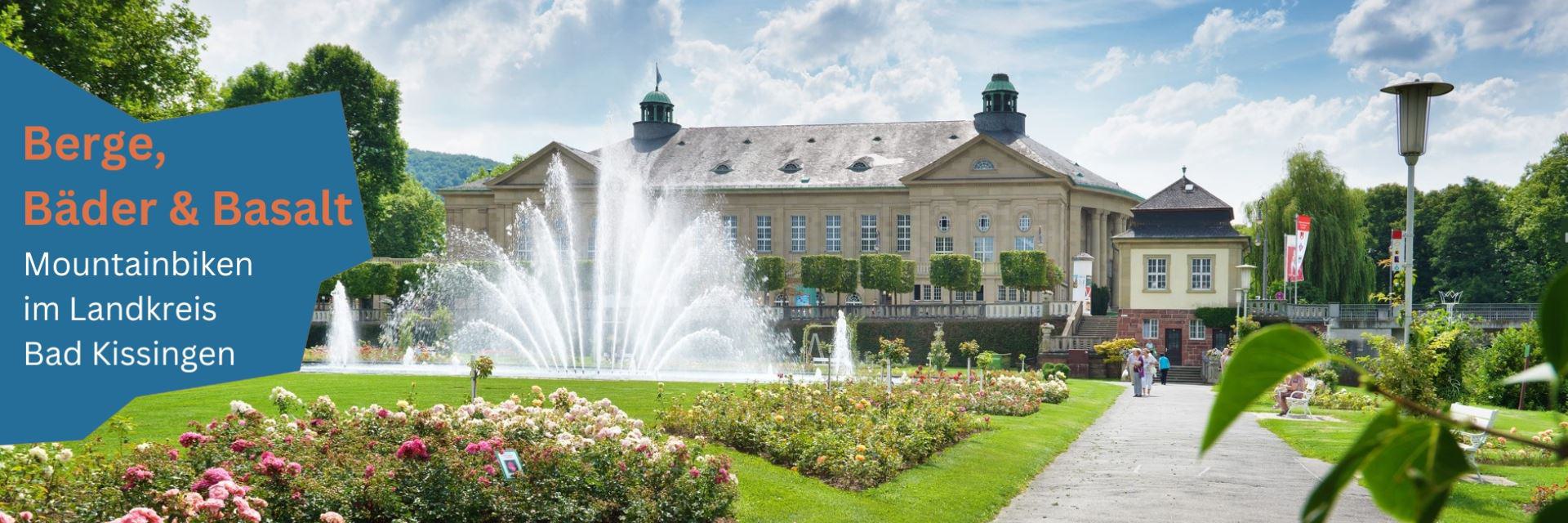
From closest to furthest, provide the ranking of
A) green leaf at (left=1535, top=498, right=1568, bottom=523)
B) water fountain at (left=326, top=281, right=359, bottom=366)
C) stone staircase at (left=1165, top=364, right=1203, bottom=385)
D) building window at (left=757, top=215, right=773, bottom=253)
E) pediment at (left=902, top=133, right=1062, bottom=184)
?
green leaf at (left=1535, top=498, right=1568, bottom=523) < water fountain at (left=326, top=281, right=359, bottom=366) < stone staircase at (left=1165, top=364, right=1203, bottom=385) < pediment at (left=902, top=133, right=1062, bottom=184) < building window at (left=757, top=215, right=773, bottom=253)

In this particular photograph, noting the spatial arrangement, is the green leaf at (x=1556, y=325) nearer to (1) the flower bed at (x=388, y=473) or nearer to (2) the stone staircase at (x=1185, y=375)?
(1) the flower bed at (x=388, y=473)

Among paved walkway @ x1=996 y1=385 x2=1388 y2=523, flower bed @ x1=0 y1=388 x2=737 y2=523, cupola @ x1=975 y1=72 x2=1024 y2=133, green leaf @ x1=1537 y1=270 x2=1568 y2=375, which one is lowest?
paved walkway @ x1=996 y1=385 x2=1388 y2=523

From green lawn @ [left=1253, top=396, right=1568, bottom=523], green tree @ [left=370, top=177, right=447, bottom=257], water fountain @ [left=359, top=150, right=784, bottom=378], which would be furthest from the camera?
green tree @ [left=370, top=177, right=447, bottom=257]

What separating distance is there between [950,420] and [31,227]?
40.6 ft

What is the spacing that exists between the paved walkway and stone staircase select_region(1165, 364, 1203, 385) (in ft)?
70.0

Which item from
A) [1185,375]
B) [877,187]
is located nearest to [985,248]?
[877,187]

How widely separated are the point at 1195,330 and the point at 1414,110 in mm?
35625

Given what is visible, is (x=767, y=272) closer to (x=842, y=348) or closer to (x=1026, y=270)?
(x=1026, y=270)

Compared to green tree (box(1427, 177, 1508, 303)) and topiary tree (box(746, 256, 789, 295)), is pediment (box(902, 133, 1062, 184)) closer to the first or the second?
topiary tree (box(746, 256, 789, 295))

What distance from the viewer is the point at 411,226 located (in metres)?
79.6

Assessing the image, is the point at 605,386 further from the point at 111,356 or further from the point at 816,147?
the point at 816,147

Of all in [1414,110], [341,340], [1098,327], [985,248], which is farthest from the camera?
[985,248]

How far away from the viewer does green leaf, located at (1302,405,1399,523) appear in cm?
92

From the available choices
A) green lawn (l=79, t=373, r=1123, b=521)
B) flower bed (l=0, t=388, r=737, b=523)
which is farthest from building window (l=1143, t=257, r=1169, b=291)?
flower bed (l=0, t=388, r=737, b=523)
